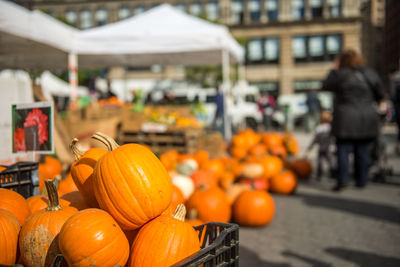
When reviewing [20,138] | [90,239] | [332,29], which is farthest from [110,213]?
[332,29]

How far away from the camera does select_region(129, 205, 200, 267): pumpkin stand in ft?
4.76

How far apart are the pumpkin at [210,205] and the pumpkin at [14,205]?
7.00 ft

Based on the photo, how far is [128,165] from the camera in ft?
5.22

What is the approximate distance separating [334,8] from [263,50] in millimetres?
8230

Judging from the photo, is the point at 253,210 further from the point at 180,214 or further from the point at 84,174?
the point at 84,174

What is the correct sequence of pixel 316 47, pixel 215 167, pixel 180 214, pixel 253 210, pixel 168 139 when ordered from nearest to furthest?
pixel 180 214 < pixel 253 210 < pixel 215 167 < pixel 168 139 < pixel 316 47

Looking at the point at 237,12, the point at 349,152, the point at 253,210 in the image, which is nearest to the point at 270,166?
the point at 349,152

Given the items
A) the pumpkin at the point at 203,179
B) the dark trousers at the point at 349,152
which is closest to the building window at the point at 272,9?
the dark trousers at the point at 349,152

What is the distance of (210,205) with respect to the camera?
3.67 meters

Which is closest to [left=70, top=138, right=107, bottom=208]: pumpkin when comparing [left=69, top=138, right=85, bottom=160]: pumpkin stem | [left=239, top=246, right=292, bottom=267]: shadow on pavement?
[left=69, top=138, right=85, bottom=160]: pumpkin stem

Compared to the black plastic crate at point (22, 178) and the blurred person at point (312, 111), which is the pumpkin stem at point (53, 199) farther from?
the blurred person at point (312, 111)

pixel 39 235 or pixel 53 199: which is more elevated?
pixel 53 199

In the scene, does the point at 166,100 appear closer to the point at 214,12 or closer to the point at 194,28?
the point at 194,28

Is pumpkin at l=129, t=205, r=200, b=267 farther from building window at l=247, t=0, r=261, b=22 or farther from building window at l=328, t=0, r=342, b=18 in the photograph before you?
building window at l=328, t=0, r=342, b=18
